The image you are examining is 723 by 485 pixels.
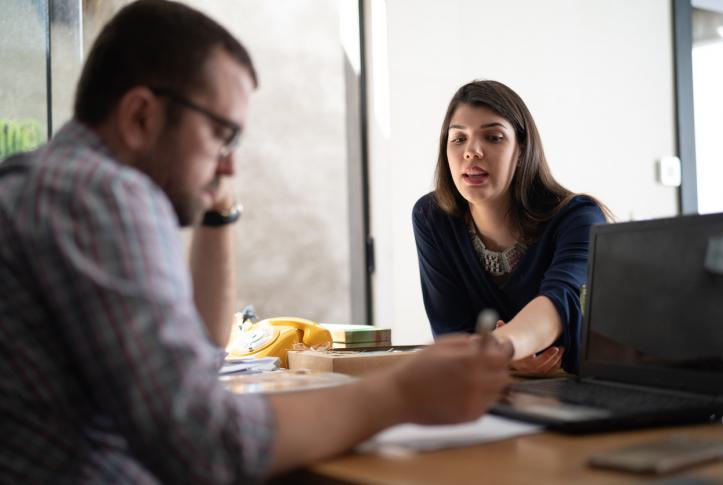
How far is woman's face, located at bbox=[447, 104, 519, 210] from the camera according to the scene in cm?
213

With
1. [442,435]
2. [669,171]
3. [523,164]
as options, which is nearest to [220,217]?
[442,435]

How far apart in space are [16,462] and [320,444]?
0.29 metres

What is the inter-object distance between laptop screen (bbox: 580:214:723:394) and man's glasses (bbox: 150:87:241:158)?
65 cm

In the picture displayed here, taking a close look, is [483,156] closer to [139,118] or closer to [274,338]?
[274,338]

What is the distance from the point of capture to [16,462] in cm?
77

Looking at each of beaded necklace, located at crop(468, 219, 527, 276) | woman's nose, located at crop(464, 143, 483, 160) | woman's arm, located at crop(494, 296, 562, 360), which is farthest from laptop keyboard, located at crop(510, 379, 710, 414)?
woman's nose, located at crop(464, 143, 483, 160)

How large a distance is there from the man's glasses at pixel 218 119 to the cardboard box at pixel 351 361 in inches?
23.4

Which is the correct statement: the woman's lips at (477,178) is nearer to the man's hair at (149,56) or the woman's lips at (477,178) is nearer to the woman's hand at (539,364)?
the woman's hand at (539,364)

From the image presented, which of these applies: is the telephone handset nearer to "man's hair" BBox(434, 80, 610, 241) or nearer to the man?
"man's hair" BBox(434, 80, 610, 241)

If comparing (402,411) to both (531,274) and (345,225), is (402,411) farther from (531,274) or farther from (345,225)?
(345,225)

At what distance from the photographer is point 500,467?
808 mm

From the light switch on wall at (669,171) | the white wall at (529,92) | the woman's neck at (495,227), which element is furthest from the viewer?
the light switch on wall at (669,171)

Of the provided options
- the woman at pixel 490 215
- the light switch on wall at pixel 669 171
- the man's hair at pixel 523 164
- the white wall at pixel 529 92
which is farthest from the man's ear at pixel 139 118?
the light switch on wall at pixel 669 171

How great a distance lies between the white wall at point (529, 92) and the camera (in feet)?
11.3
